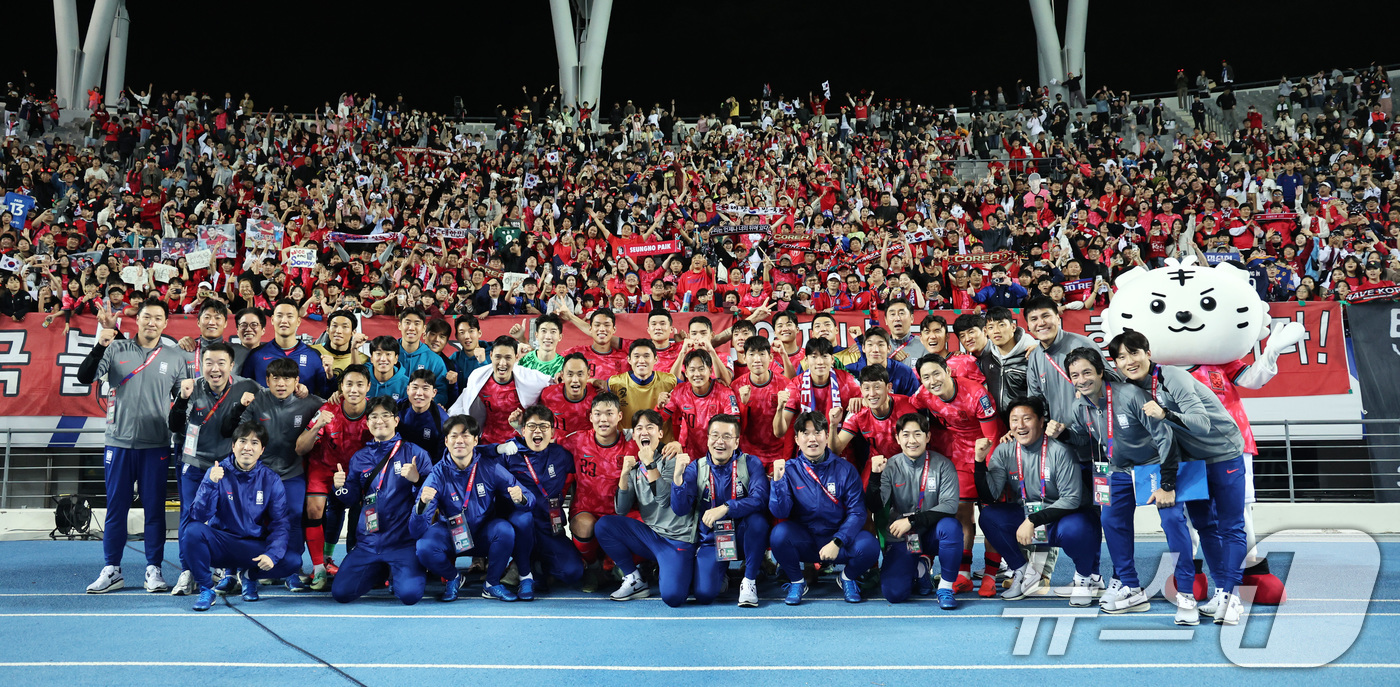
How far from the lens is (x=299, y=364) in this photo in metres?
6.39

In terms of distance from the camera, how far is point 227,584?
598 cm

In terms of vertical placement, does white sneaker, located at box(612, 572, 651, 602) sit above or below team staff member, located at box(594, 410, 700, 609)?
below

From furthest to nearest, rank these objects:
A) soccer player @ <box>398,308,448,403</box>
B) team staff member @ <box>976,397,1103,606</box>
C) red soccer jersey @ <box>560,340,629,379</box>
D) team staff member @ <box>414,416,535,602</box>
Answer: red soccer jersey @ <box>560,340,629,379</box> → soccer player @ <box>398,308,448,403</box> → team staff member @ <box>414,416,535,602</box> → team staff member @ <box>976,397,1103,606</box>

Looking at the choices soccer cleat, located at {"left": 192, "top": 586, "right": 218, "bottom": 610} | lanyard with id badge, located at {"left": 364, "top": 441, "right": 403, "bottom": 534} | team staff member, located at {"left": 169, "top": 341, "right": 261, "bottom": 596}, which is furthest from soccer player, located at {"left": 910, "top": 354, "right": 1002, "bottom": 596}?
soccer cleat, located at {"left": 192, "top": 586, "right": 218, "bottom": 610}

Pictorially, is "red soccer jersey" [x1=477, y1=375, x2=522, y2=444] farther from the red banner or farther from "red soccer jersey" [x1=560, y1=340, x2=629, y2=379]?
the red banner

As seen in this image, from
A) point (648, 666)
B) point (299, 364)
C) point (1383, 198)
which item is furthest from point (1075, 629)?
point (1383, 198)

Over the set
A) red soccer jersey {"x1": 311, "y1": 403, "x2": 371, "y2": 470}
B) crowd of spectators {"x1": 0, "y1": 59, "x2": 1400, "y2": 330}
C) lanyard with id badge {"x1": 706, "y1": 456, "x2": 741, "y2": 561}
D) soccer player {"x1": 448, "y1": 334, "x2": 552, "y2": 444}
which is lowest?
lanyard with id badge {"x1": 706, "y1": 456, "x2": 741, "y2": 561}

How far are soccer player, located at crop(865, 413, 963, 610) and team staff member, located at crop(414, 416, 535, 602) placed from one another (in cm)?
224

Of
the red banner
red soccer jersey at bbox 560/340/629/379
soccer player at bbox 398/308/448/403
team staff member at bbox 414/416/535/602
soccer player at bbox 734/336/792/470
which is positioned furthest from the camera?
the red banner

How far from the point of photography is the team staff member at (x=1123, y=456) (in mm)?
4773

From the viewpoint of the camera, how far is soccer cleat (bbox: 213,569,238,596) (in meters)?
5.98

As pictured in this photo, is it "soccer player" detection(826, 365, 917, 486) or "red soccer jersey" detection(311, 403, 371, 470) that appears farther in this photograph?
"red soccer jersey" detection(311, 403, 371, 470)

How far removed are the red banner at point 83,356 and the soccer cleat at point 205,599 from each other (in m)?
4.34

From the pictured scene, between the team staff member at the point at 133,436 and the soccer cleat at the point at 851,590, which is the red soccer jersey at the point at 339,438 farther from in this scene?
the soccer cleat at the point at 851,590
